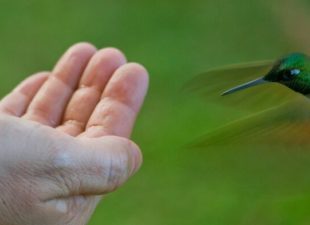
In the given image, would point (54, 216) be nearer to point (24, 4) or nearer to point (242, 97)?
point (242, 97)

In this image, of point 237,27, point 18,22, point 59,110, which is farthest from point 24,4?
point 59,110

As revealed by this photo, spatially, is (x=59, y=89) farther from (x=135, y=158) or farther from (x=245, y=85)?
(x=245, y=85)

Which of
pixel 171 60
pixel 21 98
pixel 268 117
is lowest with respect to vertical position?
pixel 171 60

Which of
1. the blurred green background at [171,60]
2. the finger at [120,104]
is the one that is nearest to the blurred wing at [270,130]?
the finger at [120,104]

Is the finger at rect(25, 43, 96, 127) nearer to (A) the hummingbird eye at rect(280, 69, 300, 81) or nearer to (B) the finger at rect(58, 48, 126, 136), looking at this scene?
(B) the finger at rect(58, 48, 126, 136)

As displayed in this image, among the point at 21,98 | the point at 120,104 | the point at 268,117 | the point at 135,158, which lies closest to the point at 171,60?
the point at 21,98

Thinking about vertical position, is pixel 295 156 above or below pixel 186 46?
above
